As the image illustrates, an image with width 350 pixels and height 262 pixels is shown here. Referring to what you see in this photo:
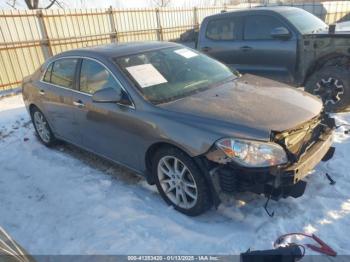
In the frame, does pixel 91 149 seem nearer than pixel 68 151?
Yes

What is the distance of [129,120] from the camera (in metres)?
3.49

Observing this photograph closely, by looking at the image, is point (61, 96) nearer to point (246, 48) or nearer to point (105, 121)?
point (105, 121)

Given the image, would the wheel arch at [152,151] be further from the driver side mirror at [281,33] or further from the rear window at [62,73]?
the driver side mirror at [281,33]

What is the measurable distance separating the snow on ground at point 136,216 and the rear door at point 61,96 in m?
0.58

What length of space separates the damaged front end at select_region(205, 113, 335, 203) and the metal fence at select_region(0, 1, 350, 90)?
29.8 ft

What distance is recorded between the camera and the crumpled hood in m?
2.90

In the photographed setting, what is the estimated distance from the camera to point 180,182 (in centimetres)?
324

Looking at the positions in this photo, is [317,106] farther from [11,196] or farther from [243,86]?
[11,196]

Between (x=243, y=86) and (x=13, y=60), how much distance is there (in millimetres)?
8646

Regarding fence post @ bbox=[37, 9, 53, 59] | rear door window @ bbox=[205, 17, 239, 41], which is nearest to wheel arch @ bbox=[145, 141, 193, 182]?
rear door window @ bbox=[205, 17, 239, 41]

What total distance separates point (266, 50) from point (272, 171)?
431cm

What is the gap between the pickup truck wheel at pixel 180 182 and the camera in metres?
3.03

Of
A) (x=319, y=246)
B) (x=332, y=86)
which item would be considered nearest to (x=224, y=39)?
(x=332, y=86)

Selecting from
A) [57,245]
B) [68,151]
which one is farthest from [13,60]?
[57,245]
